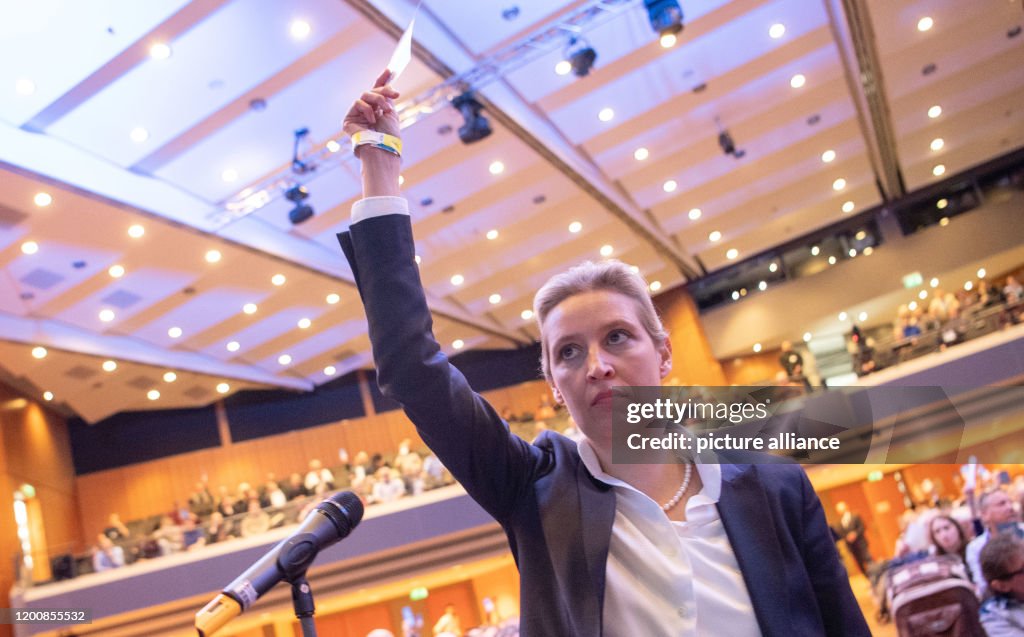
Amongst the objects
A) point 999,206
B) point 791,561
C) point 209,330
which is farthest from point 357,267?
point 999,206

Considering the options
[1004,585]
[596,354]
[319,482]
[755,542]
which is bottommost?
[1004,585]

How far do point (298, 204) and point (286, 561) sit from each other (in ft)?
31.2

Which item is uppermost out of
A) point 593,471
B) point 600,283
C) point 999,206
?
point 999,206

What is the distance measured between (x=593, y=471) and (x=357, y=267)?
1.17 ft

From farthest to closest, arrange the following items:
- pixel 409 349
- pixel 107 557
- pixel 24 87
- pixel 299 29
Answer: pixel 107 557 < pixel 299 29 < pixel 24 87 < pixel 409 349

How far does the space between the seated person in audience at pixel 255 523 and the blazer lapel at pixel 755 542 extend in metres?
11.5

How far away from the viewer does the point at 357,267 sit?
3.27 ft

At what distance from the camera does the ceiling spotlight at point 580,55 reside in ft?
29.3

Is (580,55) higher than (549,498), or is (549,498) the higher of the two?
(580,55)

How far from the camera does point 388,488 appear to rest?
476 inches

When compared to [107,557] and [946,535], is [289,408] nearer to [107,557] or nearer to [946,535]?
→ [107,557]

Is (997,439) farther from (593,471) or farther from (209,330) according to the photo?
(209,330)

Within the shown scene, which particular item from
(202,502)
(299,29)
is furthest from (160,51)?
(202,502)

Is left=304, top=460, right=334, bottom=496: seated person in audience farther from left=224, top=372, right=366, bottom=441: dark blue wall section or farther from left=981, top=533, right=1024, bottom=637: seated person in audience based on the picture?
left=981, top=533, right=1024, bottom=637: seated person in audience
